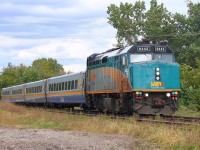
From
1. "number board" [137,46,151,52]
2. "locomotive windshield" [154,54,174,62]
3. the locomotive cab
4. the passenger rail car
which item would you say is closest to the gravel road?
the locomotive cab

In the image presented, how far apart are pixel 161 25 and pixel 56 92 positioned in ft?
108

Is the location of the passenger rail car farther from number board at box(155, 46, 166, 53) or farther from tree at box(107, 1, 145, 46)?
tree at box(107, 1, 145, 46)

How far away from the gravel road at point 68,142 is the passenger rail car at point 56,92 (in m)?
15.7

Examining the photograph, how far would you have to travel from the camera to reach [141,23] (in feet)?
221

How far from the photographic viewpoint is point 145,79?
66.8 feet

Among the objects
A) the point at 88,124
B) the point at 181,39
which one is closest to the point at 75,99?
the point at 88,124

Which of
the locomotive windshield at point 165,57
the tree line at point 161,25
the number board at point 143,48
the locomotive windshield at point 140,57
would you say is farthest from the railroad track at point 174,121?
the tree line at point 161,25

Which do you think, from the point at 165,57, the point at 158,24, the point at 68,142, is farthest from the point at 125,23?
the point at 68,142

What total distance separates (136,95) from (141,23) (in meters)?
48.4

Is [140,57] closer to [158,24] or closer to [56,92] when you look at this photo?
[56,92]

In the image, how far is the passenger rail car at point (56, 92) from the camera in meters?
30.5

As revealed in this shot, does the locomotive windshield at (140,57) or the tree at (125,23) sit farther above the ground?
the tree at (125,23)

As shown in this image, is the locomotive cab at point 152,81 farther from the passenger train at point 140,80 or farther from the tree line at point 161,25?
the tree line at point 161,25

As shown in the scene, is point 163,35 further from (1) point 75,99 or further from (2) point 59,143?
(2) point 59,143
